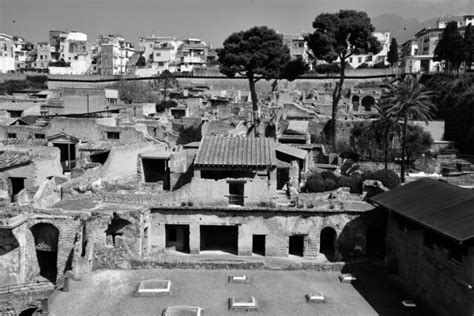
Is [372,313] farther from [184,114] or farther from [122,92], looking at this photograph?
[122,92]

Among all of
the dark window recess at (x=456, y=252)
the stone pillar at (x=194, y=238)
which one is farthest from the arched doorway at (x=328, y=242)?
the dark window recess at (x=456, y=252)

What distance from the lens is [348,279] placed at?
21.3 meters

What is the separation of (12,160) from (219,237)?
13.8 m

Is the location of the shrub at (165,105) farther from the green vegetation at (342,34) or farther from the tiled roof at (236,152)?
the tiled roof at (236,152)

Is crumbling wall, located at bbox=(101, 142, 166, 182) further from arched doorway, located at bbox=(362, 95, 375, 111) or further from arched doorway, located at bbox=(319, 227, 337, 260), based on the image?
arched doorway, located at bbox=(362, 95, 375, 111)

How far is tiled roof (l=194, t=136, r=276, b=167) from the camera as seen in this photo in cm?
2727

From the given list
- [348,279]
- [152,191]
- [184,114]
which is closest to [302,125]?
[184,114]

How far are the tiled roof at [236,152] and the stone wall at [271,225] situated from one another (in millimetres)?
2915

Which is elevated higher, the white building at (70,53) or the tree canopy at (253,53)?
the white building at (70,53)

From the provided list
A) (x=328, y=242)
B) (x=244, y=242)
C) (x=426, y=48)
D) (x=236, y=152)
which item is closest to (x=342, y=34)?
(x=236, y=152)

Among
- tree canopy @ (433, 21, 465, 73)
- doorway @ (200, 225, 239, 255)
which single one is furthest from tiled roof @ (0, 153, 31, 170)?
tree canopy @ (433, 21, 465, 73)

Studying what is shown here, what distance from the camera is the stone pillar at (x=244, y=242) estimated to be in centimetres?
2562

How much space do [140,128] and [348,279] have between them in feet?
83.8

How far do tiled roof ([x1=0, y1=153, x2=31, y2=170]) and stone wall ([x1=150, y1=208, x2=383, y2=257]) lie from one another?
34.5 feet
